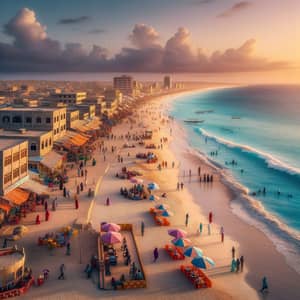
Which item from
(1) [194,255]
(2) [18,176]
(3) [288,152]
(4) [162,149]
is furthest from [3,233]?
(3) [288,152]

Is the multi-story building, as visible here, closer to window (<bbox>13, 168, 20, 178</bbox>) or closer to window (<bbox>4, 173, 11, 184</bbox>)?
window (<bbox>13, 168, 20, 178</bbox>)

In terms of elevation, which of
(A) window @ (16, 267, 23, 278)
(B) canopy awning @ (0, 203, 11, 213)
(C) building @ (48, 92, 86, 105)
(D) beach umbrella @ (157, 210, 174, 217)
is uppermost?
(C) building @ (48, 92, 86, 105)

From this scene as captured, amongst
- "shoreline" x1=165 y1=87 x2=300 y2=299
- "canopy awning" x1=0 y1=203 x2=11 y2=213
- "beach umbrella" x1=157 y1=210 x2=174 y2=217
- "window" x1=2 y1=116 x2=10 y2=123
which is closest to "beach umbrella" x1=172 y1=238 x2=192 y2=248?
"shoreline" x1=165 y1=87 x2=300 y2=299

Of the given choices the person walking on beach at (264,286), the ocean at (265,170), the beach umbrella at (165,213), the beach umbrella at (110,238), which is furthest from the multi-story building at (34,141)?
the person walking on beach at (264,286)

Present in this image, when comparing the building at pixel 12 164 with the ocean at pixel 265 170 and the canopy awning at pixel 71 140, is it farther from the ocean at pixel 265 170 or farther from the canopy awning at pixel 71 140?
the ocean at pixel 265 170

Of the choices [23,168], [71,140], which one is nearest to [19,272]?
[23,168]
